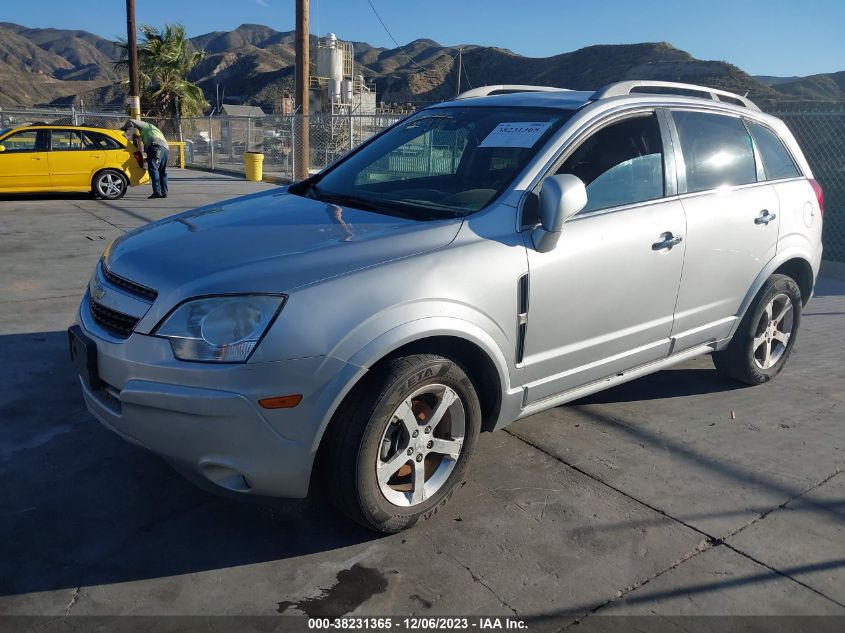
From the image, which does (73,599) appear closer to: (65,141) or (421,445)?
(421,445)

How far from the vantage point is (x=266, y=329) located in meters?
2.73

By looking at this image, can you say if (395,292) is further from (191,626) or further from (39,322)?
(39,322)

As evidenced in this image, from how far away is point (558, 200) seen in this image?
329cm

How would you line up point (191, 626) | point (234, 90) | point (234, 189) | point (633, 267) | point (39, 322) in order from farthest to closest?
point (234, 90) < point (234, 189) < point (39, 322) < point (633, 267) < point (191, 626)

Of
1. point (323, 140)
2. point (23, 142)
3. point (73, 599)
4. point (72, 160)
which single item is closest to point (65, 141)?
point (72, 160)

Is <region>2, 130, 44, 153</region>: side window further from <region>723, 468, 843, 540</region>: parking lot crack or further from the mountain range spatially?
the mountain range

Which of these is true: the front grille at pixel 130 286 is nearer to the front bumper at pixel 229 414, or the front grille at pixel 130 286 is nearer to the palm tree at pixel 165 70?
the front bumper at pixel 229 414

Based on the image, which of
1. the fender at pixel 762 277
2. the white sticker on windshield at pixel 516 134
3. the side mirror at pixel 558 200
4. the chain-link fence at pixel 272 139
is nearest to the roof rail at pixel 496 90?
the white sticker on windshield at pixel 516 134

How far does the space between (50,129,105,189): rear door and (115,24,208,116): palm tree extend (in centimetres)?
2492

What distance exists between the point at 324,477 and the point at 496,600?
828mm

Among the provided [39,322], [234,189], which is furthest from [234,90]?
[39,322]

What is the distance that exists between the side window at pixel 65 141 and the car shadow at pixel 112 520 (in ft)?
37.7

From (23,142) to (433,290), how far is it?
13.3 meters

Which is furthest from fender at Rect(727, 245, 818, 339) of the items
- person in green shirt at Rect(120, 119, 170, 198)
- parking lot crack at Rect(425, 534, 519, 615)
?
→ person in green shirt at Rect(120, 119, 170, 198)
